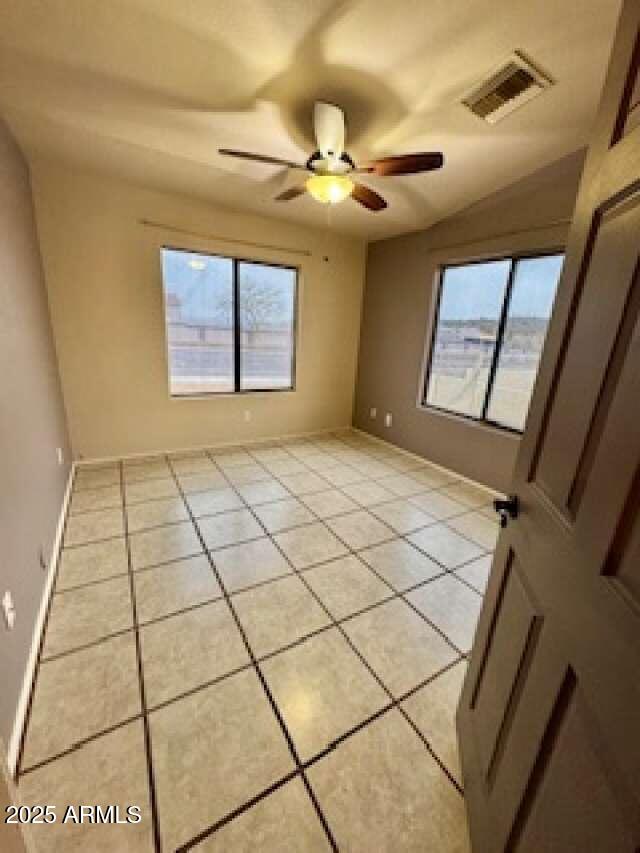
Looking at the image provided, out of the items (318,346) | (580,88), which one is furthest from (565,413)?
(318,346)

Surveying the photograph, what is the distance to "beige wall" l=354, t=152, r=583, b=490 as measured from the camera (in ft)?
9.51

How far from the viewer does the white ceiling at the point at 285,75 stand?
1.44 meters

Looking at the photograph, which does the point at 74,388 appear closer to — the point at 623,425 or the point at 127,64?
the point at 127,64

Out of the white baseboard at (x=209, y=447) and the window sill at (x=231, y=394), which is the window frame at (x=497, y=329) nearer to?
the white baseboard at (x=209, y=447)

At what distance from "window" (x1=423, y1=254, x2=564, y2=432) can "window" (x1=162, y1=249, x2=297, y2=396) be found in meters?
1.82

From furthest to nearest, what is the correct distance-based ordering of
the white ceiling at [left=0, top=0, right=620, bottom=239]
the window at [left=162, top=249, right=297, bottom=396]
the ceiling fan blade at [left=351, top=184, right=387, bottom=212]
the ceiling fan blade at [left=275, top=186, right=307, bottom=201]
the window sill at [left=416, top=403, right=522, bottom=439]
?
1. the window at [left=162, top=249, right=297, bottom=396]
2. the window sill at [left=416, top=403, right=522, bottom=439]
3. the ceiling fan blade at [left=275, top=186, right=307, bottom=201]
4. the ceiling fan blade at [left=351, top=184, right=387, bottom=212]
5. the white ceiling at [left=0, top=0, right=620, bottom=239]

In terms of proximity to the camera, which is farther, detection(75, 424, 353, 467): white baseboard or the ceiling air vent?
detection(75, 424, 353, 467): white baseboard

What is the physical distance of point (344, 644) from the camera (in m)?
1.76

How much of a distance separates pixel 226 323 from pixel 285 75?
8.50ft

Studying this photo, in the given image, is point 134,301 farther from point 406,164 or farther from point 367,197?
point 406,164

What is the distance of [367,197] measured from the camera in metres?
2.46

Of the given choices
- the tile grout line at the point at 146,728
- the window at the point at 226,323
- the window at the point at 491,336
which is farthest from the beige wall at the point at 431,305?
the tile grout line at the point at 146,728

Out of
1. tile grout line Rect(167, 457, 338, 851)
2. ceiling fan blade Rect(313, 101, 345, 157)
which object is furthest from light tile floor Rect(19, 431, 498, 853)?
ceiling fan blade Rect(313, 101, 345, 157)

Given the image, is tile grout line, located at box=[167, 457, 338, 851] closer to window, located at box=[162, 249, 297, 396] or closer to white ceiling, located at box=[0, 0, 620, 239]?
window, located at box=[162, 249, 297, 396]
